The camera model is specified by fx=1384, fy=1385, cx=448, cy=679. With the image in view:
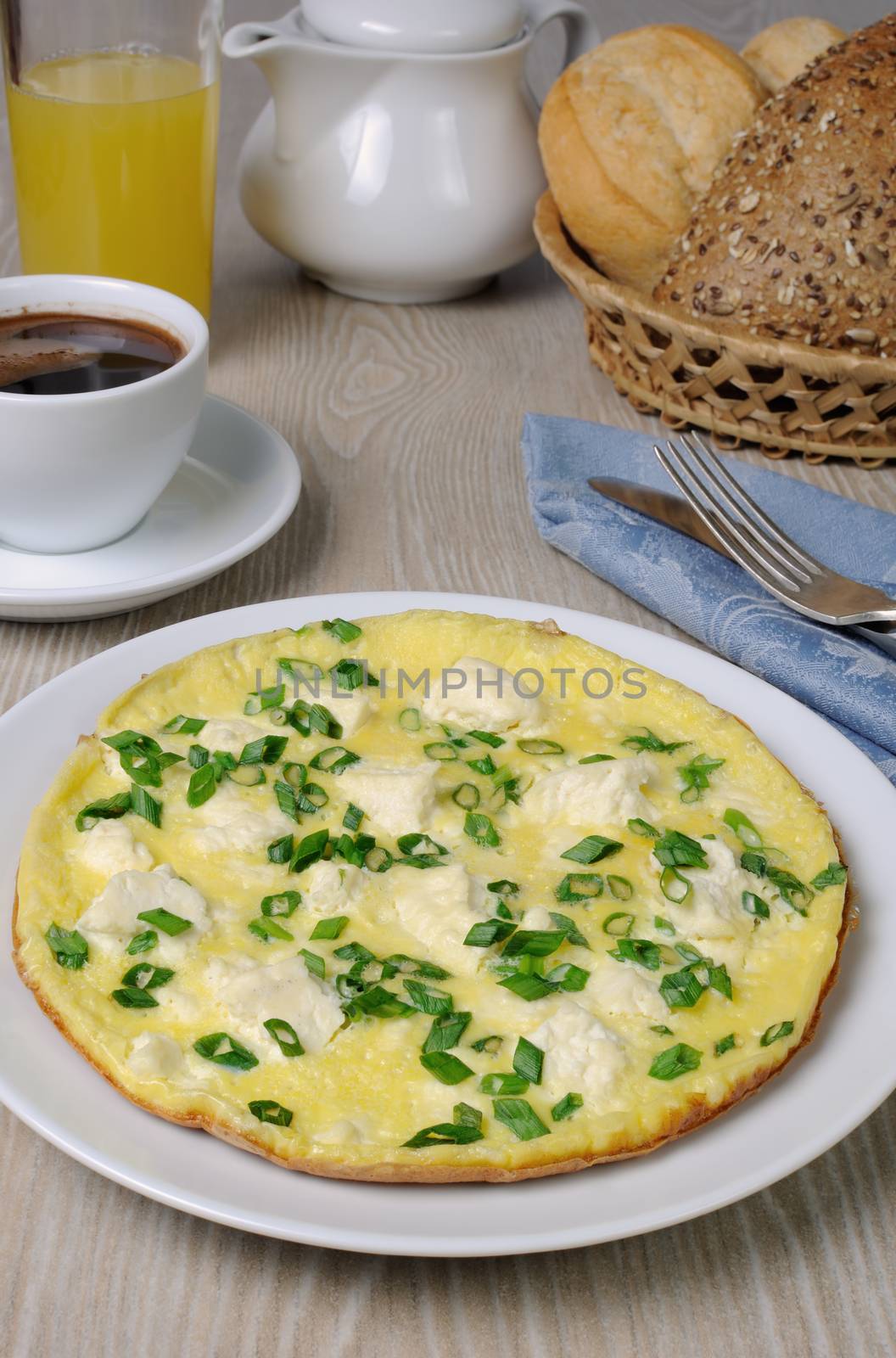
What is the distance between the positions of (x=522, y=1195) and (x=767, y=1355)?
0.25 meters

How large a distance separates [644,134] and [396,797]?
66.4 inches

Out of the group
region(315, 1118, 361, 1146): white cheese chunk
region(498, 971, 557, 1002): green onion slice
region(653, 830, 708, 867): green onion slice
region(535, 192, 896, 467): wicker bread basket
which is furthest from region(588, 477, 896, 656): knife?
region(315, 1118, 361, 1146): white cheese chunk

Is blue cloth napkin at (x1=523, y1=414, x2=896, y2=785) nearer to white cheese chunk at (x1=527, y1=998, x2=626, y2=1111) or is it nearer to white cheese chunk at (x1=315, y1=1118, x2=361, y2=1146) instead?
white cheese chunk at (x1=527, y1=998, x2=626, y2=1111)

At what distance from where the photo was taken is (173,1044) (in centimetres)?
118

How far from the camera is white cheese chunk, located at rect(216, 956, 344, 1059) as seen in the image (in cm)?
120

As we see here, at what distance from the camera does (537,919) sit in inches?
52.2

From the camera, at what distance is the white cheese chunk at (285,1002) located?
47.3 inches

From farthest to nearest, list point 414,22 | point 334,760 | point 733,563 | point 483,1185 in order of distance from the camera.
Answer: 1. point 414,22
2. point 733,563
3. point 334,760
4. point 483,1185

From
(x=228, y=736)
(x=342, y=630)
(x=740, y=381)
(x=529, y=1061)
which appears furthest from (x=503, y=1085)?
(x=740, y=381)

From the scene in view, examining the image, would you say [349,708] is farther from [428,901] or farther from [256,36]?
[256,36]

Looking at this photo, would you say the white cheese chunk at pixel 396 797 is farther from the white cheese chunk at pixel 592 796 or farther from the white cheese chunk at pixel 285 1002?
the white cheese chunk at pixel 285 1002

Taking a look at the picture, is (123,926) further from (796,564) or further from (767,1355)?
(796,564)

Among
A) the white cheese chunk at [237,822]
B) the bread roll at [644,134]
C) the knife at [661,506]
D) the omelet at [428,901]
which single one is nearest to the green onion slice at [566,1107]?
the omelet at [428,901]

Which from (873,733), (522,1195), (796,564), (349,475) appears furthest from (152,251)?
(522,1195)
